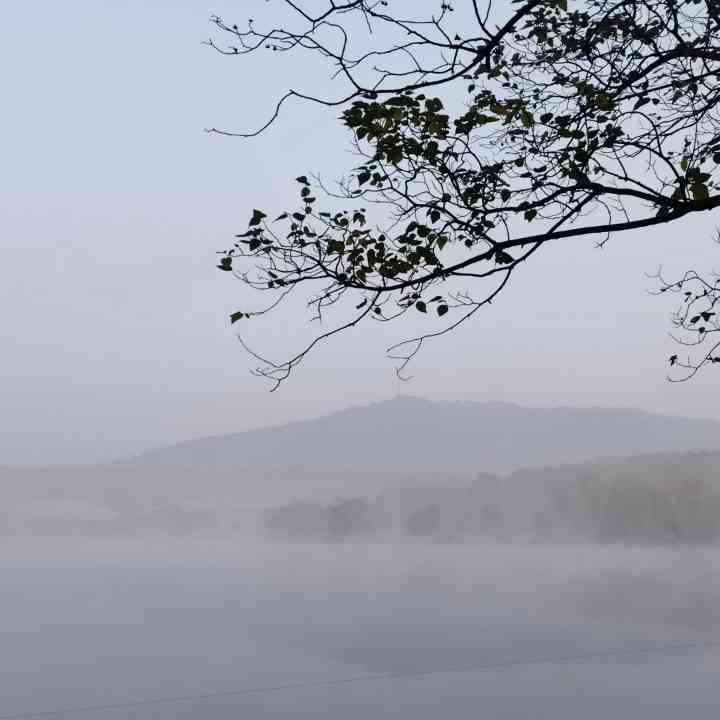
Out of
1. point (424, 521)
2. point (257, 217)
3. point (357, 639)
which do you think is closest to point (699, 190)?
point (257, 217)

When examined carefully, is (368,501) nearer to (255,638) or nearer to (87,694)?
(255,638)

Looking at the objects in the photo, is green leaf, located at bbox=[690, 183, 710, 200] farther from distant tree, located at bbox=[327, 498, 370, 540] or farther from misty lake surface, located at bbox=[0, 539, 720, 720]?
distant tree, located at bbox=[327, 498, 370, 540]

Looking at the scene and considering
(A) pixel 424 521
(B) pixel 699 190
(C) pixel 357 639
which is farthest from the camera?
(A) pixel 424 521

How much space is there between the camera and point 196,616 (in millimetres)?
9766

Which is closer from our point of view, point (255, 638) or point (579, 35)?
point (579, 35)

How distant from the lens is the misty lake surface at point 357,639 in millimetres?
6379

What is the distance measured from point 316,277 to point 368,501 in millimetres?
17101

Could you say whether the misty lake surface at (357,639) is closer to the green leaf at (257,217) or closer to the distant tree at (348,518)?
the green leaf at (257,217)

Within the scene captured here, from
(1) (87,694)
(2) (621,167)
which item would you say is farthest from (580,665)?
(2) (621,167)

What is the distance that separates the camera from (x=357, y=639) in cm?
850

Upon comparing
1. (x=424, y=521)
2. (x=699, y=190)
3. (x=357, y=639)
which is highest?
(x=699, y=190)

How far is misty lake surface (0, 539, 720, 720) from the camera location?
251 inches

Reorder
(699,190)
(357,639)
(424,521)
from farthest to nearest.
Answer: (424,521)
(357,639)
(699,190)

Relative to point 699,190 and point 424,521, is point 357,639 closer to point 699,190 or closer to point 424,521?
point 699,190
